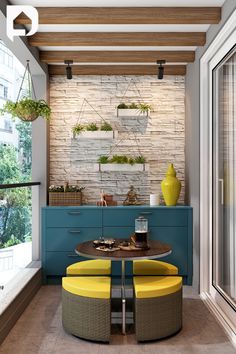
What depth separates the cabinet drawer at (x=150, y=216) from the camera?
16.0 feet

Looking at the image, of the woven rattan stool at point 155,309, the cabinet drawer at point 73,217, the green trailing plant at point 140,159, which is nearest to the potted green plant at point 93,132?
the green trailing plant at point 140,159

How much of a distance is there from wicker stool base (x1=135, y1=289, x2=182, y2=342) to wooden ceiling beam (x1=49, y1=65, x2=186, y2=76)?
3.06 meters

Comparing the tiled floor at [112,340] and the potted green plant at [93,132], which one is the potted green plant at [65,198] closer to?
the potted green plant at [93,132]

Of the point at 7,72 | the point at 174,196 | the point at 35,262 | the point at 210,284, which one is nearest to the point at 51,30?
the point at 7,72

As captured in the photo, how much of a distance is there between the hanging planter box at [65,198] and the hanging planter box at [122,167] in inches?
18.6

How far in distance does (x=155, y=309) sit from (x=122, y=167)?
230 cm

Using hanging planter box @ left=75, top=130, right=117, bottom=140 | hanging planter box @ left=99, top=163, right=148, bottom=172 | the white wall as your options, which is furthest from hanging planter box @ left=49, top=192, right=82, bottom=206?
the white wall

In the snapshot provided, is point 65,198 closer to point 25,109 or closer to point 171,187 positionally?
point 171,187

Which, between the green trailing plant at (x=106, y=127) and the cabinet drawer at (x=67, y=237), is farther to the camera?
the green trailing plant at (x=106, y=127)

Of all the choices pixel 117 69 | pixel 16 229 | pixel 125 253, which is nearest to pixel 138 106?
pixel 117 69

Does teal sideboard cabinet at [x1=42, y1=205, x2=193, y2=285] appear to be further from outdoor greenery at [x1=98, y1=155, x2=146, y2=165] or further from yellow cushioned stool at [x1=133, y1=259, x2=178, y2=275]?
yellow cushioned stool at [x1=133, y1=259, x2=178, y2=275]

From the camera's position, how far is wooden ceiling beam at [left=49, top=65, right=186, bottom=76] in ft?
17.4

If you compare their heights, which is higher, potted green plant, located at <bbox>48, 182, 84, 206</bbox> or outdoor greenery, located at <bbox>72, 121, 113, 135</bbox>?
outdoor greenery, located at <bbox>72, 121, 113, 135</bbox>

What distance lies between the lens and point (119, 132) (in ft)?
18.0
